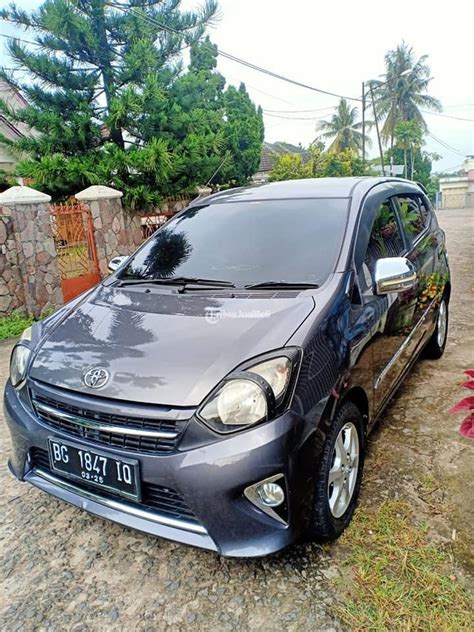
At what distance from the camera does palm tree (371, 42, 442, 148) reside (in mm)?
36094

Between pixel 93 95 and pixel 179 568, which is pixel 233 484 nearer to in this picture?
pixel 179 568

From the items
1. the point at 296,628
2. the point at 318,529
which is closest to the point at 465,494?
the point at 318,529

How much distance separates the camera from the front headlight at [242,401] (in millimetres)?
1682

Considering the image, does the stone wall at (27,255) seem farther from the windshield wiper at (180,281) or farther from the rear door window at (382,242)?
the rear door window at (382,242)

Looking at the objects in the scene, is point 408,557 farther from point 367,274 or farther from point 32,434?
point 32,434

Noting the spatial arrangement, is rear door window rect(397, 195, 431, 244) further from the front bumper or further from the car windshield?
the front bumper

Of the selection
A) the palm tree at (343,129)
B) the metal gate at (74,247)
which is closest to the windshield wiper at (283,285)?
the metal gate at (74,247)

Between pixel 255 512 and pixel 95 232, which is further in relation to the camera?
pixel 95 232

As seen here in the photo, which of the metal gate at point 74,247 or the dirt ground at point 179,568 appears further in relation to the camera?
the metal gate at point 74,247

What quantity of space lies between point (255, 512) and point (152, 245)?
1.93 m

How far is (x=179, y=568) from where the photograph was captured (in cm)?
198

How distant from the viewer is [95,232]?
747 centimetres

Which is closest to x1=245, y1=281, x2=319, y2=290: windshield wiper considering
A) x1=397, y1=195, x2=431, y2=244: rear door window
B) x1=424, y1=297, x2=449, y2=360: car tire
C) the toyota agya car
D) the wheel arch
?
the toyota agya car

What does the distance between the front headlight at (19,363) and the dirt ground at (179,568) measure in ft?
2.38
